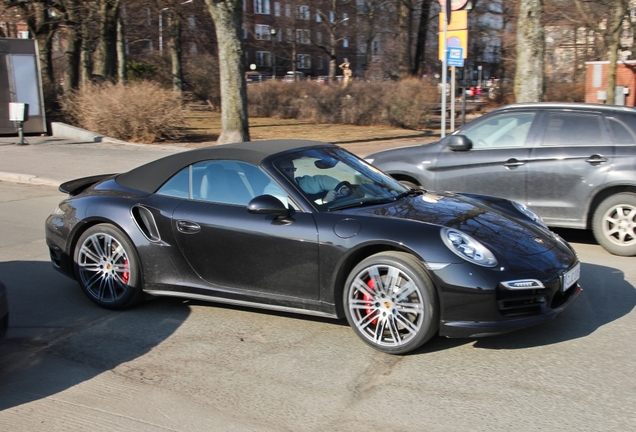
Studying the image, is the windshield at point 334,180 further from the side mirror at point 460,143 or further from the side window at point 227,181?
the side mirror at point 460,143

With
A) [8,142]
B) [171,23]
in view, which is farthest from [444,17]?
[171,23]

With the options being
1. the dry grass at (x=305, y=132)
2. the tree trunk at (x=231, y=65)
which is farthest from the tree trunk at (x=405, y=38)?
the tree trunk at (x=231, y=65)

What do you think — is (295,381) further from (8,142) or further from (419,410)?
(8,142)

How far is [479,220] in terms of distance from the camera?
5.10m

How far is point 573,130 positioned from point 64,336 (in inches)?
232

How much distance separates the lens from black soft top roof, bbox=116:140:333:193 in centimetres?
551

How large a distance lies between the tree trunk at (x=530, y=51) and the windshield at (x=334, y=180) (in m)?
10.8

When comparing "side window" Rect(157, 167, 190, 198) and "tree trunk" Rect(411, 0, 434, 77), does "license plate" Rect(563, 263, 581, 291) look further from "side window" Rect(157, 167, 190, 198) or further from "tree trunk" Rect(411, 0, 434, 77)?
"tree trunk" Rect(411, 0, 434, 77)

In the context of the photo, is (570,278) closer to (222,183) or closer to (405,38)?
(222,183)

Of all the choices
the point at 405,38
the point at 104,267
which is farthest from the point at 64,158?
the point at 405,38

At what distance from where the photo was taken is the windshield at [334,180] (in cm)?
523

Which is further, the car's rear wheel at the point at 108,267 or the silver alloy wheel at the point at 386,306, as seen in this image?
the car's rear wheel at the point at 108,267

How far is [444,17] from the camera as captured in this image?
12.8m

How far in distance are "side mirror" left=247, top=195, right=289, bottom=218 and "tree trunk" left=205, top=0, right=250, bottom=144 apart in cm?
1328
